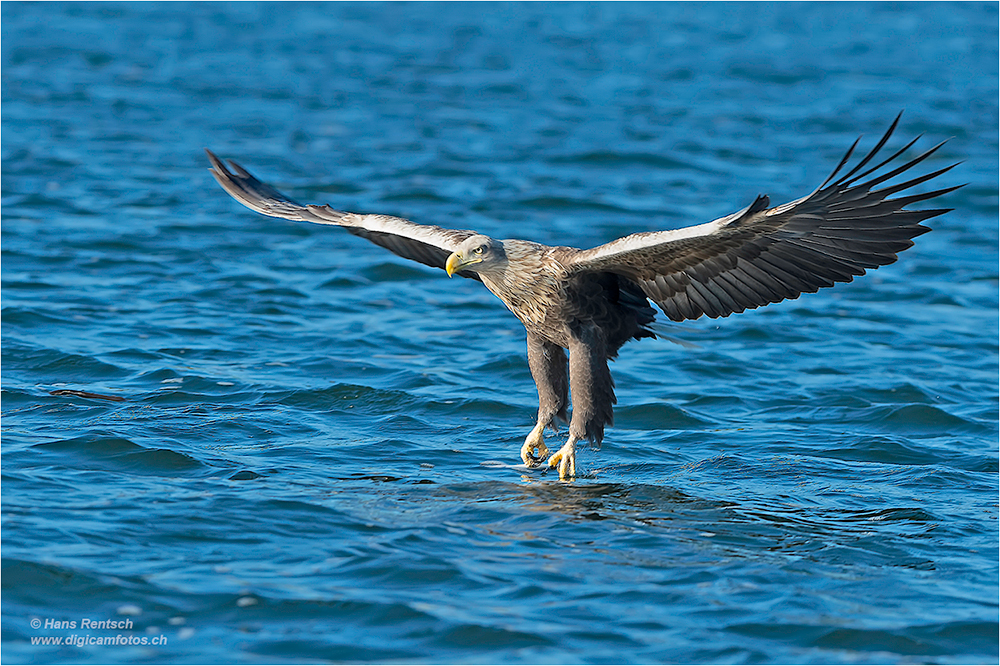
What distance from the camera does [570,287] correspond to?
6836mm

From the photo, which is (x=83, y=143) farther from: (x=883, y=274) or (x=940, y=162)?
(x=940, y=162)

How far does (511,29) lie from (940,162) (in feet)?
34.6

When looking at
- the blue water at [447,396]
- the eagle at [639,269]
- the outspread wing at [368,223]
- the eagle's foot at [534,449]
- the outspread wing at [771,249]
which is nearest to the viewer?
the blue water at [447,396]

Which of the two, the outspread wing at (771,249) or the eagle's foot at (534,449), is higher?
the outspread wing at (771,249)

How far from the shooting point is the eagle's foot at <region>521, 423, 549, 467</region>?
23.5ft

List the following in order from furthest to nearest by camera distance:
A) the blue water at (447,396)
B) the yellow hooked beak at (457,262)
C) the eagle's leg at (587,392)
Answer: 1. the eagle's leg at (587,392)
2. the yellow hooked beak at (457,262)
3. the blue water at (447,396)

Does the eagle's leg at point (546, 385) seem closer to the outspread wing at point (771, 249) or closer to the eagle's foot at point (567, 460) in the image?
the eagle's foot at point (567, 460)

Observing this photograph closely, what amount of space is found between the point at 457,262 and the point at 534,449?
120 cm

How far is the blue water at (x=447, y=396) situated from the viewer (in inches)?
202

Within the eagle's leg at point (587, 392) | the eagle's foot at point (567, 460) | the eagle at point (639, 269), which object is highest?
the eagle at point (639, 269)

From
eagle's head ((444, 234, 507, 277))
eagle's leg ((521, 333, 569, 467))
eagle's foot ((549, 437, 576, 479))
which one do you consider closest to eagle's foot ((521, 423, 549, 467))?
eagle's leg ((521, 333, 569, 467))

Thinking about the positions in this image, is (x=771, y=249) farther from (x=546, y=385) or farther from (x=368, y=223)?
(x=368, y=223)

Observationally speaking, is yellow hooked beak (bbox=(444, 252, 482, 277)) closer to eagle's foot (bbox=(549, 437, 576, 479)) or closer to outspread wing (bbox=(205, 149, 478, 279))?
outspread wing (bbox=(205, 149, 478, 279))

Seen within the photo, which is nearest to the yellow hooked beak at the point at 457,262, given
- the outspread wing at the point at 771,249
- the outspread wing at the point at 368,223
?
the outspread wing at the point at 368,223
